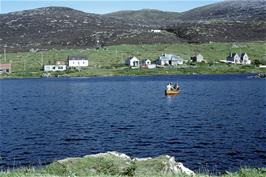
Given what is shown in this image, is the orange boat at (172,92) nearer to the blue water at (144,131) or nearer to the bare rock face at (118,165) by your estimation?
the blue water at (144,131)

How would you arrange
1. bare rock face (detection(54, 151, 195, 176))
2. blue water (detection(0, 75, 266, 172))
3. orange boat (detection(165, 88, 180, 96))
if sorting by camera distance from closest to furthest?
bare rock face (detection(54, 151, 195, 176)) < blue water (detection(0, 75, 266, 172)) < orange boat (detection(165, 88, 180, 96))

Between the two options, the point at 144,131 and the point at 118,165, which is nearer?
the point at 118,165

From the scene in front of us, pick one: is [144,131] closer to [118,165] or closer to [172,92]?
[118,165]

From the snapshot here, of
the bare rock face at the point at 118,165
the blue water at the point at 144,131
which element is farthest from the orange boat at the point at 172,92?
the bare rock face at the point at 118,165

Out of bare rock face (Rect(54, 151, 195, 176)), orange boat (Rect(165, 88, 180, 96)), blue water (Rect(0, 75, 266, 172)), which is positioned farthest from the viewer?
orange boat (Rect(165, 88, 180, 96))

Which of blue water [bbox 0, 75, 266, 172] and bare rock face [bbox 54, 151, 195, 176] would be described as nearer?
bare rock face [bbox 54, 151, 195, 176]

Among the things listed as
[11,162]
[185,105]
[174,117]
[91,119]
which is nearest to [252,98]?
[185,105]

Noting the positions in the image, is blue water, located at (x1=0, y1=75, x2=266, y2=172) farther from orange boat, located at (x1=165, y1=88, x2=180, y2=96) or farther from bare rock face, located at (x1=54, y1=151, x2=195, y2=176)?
orange boat, located at (x1=165, y1=88, x2=180, y2=96)

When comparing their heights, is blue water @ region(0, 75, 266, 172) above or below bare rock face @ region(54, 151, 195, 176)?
below

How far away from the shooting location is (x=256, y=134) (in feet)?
Answer: 166

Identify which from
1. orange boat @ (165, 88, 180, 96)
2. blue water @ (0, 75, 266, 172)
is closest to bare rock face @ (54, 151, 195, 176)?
blue water @ (0, 75, 266, 172)

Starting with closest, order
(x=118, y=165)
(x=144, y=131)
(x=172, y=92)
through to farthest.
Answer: (x=118, y=165), (x=144, y=131), (x=172, y=92)

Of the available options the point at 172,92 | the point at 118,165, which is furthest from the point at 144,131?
the point at 172,92

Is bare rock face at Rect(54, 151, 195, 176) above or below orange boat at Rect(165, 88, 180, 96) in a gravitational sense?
above
